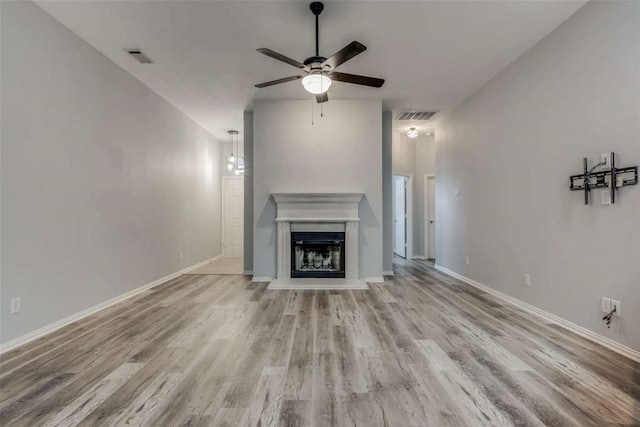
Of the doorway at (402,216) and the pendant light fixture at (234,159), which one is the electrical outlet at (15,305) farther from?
the doorway at (402,216)

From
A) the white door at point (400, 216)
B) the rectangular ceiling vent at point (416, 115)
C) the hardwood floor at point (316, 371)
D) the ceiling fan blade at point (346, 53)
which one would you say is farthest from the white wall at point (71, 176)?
the white door at point (400, 216)

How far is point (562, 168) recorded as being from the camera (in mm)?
2988

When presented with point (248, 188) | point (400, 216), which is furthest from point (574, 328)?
point (400, 216)

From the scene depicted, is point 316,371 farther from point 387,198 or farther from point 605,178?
point 387,198

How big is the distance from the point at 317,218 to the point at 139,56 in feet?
10.1

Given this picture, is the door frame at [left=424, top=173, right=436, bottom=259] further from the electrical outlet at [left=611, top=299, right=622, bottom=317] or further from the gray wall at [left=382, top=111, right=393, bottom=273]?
the electrical outlet at [left=611, top=299, right=622, bottom=317]

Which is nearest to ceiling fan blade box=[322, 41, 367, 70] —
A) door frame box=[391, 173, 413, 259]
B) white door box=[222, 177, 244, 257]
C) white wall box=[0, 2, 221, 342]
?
white wall box=[0, 2, 221, 342]

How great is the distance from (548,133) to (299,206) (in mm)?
3245

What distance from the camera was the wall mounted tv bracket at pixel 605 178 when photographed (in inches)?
91.5

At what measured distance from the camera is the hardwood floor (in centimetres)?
163

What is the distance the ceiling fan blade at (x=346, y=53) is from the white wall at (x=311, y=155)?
6.73ft

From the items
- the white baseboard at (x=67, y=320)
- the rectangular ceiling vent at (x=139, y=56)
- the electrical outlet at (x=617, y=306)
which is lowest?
the white baseboard at (x=67, y=320)

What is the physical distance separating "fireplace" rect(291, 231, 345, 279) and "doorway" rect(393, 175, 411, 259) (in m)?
3.36

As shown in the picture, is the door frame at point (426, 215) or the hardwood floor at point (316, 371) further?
the door frame at point (426, 215)
